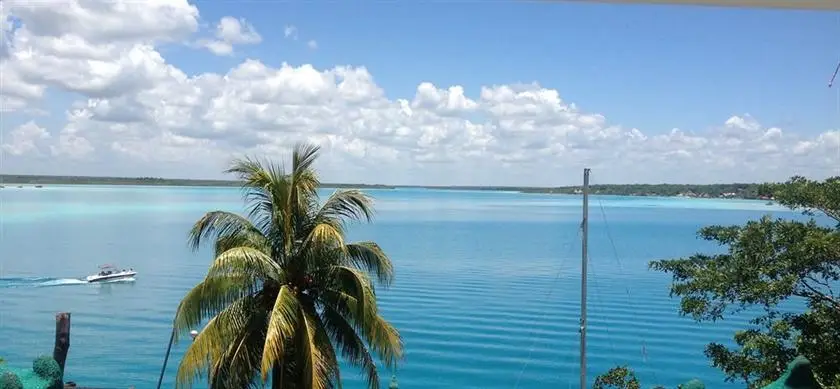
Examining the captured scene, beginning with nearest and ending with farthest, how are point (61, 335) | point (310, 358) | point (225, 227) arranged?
point (310, 358) < point (225, 227) < point (61, 335)

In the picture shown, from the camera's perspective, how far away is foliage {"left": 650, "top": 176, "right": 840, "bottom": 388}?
3812 millimetres

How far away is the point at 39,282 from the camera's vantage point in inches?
843

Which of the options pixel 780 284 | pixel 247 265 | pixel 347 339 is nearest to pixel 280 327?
pixel 247 265

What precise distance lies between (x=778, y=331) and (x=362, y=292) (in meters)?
2.42

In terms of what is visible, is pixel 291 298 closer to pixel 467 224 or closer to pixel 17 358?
pixel 17 358

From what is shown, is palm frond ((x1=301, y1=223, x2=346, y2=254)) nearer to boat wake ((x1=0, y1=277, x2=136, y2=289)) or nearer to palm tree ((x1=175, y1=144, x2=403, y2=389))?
palm tree ((x1=175, y1=144, x2=403, y2=389))

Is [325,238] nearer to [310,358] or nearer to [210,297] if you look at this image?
[310,358]

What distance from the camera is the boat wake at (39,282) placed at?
20970 millimetres

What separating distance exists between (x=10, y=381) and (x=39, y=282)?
68.6 ft

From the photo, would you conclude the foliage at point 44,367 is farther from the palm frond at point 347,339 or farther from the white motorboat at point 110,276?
the white motorboat at point 110,276

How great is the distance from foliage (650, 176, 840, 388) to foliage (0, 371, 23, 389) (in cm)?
368

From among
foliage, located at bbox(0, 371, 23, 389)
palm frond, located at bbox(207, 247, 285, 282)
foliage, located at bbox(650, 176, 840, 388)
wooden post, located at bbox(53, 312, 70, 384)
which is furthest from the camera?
wooden post, located at bbox(53, 312, 70, 384)

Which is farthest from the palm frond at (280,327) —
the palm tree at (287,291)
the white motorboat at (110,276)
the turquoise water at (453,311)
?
the white motorboat at (110,276)

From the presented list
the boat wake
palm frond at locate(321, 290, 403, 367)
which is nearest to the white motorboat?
the boat wake
